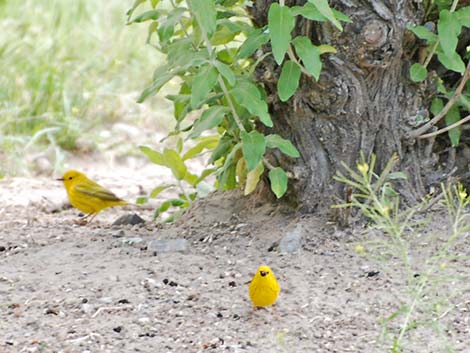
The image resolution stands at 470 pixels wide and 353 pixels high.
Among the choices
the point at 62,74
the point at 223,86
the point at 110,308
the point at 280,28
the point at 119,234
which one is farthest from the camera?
the point at 62,74

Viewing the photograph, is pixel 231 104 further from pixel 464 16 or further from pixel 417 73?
pixel 464 16

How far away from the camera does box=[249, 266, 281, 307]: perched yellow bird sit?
4.04 metres

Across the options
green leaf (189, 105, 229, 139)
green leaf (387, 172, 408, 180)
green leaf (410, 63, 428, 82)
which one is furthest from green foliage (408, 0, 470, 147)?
green leaf (189, 105, 229, 139)

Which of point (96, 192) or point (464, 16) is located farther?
point (96, 192)

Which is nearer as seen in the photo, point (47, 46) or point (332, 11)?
point (332, 11)

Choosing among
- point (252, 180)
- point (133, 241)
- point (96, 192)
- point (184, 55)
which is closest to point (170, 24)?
point (184, 55)

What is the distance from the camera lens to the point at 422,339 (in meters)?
3.90

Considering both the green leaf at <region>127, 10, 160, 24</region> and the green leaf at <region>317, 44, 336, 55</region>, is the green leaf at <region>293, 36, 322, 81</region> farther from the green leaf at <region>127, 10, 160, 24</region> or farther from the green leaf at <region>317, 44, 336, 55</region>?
the green leaf at <region>127, 10, 160, 24</region>

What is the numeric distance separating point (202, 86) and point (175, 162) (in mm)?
1256

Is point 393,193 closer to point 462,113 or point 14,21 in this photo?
point 462,113

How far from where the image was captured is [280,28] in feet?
14.2

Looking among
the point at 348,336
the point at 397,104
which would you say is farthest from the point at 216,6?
the point at 348,336

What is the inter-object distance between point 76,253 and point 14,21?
4569 millimetres

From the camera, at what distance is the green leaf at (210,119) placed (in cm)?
467
